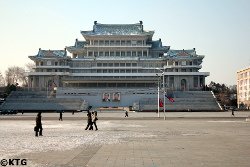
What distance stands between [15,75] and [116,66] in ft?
131

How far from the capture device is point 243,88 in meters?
102

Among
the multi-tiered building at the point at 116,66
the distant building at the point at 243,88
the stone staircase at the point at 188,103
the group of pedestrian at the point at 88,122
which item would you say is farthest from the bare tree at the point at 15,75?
the group of pedestrian at the point at 88,122

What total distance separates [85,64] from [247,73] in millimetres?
45452

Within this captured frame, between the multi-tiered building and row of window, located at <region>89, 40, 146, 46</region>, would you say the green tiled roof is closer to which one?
the multi-tiered building

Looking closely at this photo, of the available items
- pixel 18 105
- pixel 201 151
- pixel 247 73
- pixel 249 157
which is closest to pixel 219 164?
pixel 249 157

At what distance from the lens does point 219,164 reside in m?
10.6

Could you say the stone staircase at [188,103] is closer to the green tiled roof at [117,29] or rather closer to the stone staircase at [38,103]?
the stone staircase at [38,103]

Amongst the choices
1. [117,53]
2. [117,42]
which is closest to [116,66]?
[117,53]

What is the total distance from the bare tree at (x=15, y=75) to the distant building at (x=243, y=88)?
67.0 m

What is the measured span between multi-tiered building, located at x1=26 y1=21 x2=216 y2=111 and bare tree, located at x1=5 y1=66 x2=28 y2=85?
22.5 m

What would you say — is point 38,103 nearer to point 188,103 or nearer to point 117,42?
Result: point 117,42

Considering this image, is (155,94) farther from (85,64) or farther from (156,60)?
(85,64)

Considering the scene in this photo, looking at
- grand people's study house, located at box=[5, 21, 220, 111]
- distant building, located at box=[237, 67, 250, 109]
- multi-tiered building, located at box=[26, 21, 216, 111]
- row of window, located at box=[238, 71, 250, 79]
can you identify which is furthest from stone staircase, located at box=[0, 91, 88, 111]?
row of window, located at box=[238, 71, 250, 79]

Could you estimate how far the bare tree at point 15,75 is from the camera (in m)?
113
